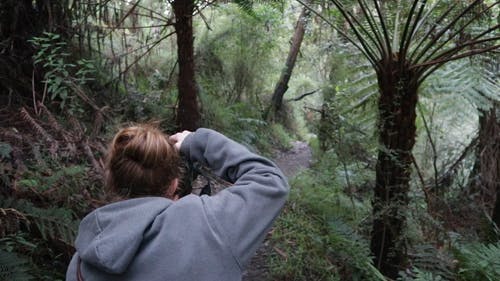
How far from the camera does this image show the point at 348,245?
10.2 feet

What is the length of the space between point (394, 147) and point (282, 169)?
4.46 metres

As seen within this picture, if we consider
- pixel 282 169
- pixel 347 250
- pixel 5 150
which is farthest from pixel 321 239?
pixel 282 169

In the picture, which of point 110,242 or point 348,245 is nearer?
point 110,242

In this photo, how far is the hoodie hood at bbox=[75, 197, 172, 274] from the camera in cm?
106

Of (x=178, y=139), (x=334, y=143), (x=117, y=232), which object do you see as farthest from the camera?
(x=334, y=143)

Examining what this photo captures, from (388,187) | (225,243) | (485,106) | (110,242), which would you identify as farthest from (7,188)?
(485,106)

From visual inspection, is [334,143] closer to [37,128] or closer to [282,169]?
[37,128]

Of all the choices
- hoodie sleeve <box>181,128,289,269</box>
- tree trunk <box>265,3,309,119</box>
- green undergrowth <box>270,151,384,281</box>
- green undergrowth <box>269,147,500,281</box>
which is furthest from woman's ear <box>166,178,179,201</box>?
tree trunk <box>265,3,309,119</box>

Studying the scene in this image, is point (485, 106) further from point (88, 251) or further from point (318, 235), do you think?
point (88, 251)

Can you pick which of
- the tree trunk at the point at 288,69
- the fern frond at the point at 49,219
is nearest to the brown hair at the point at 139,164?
the fern frond at the point at 49,219

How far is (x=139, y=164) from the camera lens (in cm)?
118

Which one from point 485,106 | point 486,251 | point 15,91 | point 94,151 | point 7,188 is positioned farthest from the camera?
point 485,106

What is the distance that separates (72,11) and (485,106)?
4.40m

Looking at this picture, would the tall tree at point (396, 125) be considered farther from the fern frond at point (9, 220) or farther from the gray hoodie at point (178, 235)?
the fern frond at point (9, 220)
